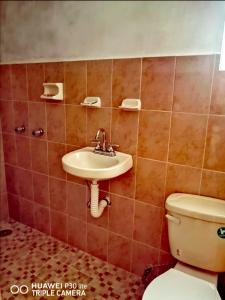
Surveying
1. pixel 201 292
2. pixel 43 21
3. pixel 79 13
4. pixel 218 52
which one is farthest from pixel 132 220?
pixel 43 21

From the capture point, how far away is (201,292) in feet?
3.57

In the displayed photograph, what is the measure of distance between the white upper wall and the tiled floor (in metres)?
1.50

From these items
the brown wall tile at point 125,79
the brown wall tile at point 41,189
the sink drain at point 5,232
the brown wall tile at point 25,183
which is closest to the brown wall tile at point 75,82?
the brown wall tile at point 125,79

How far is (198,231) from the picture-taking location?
1.18 metres

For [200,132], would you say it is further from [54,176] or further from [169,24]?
[54,176]

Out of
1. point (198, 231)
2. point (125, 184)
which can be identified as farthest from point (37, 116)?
point (198, 231)

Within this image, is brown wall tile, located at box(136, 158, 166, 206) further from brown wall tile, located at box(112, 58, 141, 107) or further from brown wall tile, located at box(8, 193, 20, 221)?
brown wall tile, located at box(8, 193, 20, 221)

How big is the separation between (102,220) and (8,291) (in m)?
0.76

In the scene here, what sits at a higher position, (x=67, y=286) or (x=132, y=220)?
(x=132, y=220)

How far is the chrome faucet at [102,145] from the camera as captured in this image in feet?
5.01

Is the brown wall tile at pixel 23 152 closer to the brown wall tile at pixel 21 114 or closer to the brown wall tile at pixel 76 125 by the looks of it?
the brown wall tile at pixel 21 114

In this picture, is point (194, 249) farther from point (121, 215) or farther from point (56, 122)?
point (56, 122)

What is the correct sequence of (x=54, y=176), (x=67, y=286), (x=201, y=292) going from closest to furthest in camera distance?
(x=201, y=292) < (x=67, y=286) < (x=54, y=176)

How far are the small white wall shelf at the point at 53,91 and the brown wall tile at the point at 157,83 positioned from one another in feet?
2.08
